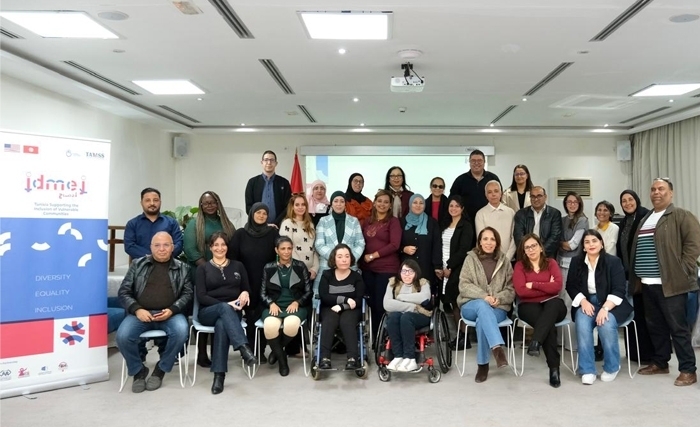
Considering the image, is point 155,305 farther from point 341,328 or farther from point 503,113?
point 503,113

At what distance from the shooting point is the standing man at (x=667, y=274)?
3.97 metres

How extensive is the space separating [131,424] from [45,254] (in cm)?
146

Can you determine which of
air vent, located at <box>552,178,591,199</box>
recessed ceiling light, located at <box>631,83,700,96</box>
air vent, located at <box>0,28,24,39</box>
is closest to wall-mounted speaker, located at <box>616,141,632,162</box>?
air vent, located at <box>552,178,591,199</box>

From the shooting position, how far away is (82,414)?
3.46 metres

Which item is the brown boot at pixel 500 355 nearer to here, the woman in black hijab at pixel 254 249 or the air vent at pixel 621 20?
the woman in black hijab at pixel 254 249

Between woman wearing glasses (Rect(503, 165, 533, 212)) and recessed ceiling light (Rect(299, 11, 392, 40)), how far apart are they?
1.95 m

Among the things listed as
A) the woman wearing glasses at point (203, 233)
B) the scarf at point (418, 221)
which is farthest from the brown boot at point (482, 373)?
the woman wearing glasses at point (203, 233)

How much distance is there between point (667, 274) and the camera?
13.1ft

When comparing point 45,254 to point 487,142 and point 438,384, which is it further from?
point 487,142

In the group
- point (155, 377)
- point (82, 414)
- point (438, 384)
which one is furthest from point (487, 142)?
point (82, 414)

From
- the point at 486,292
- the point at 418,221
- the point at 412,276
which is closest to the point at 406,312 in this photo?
the point at 412,276

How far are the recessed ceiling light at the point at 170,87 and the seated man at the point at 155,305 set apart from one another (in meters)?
2.38

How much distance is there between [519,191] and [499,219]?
0.62 metres

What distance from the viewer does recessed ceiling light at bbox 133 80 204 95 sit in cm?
586
